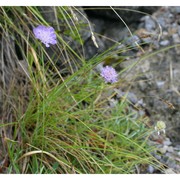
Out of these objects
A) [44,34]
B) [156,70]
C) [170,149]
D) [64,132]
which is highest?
[44,34]

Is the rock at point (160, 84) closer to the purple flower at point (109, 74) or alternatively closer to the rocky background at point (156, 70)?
the rocky background at point (156, 70)

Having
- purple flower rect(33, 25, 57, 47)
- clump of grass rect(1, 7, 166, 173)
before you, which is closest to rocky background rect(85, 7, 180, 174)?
clump of grass rect(1, 7, 166, 173)

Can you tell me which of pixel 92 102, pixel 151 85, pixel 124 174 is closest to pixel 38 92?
pixel 92 102

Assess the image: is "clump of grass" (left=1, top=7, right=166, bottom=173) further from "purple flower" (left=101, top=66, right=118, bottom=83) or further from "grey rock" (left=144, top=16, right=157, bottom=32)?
"grey rock" (left=144, top=16, right=157, bottom=32)

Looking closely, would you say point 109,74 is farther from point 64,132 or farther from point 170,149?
point 170,149

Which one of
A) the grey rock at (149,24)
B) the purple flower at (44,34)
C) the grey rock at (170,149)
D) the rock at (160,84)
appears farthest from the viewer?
the grey rock at (149,24)

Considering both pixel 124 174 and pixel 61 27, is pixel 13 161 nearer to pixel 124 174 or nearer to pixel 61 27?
pixel 124 174

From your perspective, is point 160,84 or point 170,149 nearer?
point 170,149

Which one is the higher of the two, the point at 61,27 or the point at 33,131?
the point at 61,27

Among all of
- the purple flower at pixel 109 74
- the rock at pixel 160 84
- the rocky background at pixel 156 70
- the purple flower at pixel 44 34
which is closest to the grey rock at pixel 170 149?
the rocky background at pixel 156 70

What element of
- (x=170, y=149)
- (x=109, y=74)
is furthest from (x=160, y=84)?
(x=109, y=74)

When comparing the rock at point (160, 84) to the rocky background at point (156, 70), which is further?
the rock at point (160, 84)
